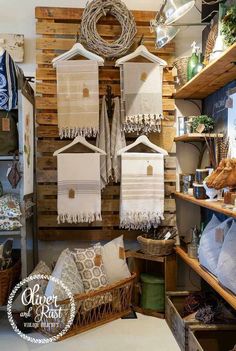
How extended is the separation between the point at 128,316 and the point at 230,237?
1154 mm

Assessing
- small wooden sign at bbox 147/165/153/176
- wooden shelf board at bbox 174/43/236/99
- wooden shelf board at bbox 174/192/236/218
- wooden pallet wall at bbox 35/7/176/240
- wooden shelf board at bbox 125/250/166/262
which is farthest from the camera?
wooden pallet wall at bbox 35/7/176/240

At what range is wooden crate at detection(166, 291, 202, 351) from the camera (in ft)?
7.14

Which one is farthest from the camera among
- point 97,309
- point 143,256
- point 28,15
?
point 28,15

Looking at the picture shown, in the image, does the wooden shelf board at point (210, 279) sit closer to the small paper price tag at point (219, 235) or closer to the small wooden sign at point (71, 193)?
the small paper price tag at point (219, 235)

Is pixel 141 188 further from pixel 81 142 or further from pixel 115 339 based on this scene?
pixel 115 339

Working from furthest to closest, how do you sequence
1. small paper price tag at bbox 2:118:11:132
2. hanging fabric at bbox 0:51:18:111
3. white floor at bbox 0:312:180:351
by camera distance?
small paper price tag at bbox 2:118:11:132 < hanging fabric at bbox 0:51:18:111 < white floor at bbox 0:312:180:351

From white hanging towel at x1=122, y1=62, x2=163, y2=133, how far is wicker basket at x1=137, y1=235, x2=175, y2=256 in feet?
3.12

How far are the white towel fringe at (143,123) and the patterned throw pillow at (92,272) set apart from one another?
1024 millimetres

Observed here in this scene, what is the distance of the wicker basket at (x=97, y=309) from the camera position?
7.67ft

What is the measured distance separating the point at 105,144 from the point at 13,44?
1152 millimetres

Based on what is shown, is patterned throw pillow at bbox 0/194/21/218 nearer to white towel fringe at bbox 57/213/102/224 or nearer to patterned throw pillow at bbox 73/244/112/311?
white towel fringe at bbox 57/213/102/224

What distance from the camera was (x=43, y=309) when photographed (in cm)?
232

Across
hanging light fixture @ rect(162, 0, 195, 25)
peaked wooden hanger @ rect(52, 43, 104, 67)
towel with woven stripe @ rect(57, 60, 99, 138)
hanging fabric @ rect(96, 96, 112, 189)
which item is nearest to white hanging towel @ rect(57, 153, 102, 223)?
hanging fabric @ rect(96, 96, 112, 189)

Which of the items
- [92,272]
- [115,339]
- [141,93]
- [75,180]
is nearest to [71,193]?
[75,180]
